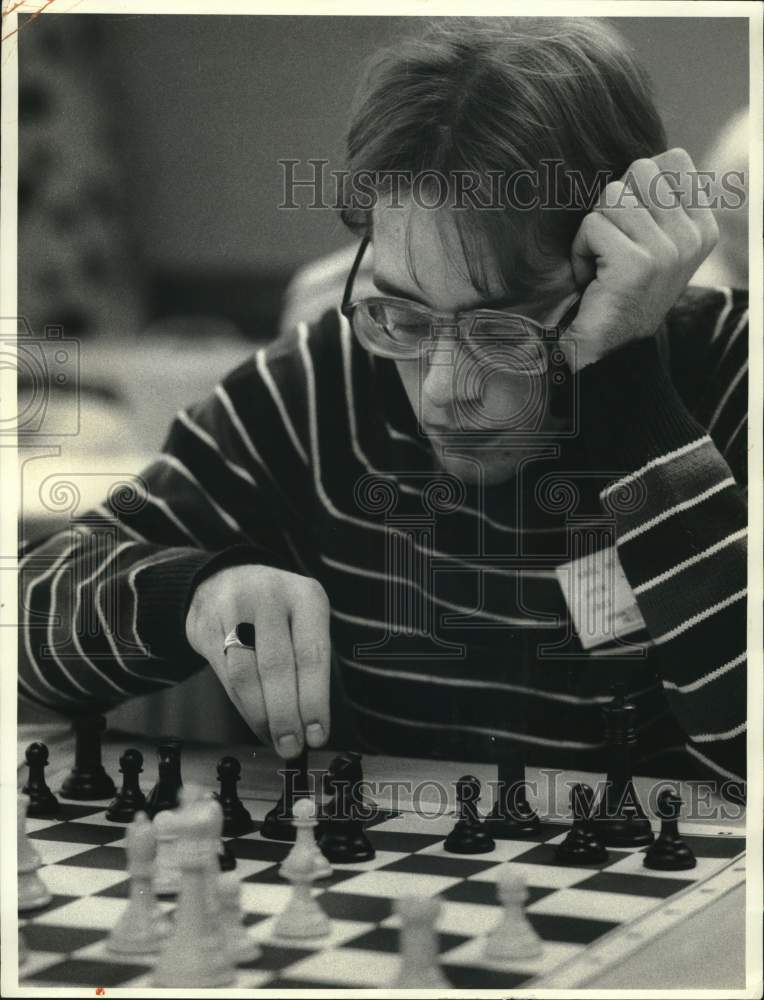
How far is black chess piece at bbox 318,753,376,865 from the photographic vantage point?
1.67 m

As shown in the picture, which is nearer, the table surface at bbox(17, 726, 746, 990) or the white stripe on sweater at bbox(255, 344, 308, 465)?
the table surface at bbox(17, 726, 746, 990)

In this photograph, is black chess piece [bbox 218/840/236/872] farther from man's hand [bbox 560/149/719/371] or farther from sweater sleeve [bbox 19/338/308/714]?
man's hand [bbox 560/149/719/371]

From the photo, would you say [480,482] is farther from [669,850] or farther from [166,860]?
[166,860]

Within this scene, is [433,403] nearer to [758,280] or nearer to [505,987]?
[758,280]

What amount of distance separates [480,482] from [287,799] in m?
0.52

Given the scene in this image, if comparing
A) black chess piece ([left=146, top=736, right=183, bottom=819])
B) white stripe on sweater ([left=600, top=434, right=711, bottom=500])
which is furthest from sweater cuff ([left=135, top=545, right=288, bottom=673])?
white stripe on sweater ([left=600, top=434, right=711, bottom=500])

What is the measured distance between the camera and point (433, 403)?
5.71 ft

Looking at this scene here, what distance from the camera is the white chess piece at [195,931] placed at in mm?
1477

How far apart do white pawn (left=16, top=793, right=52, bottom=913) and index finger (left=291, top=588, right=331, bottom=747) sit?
0.40 metres

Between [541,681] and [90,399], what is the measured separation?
2.48ft

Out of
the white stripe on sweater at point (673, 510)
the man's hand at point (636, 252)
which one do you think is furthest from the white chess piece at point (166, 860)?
the man's hand at point (636, 252)

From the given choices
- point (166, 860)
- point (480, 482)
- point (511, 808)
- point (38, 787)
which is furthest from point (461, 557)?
point (38, 787)

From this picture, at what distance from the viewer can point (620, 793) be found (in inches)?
67.8

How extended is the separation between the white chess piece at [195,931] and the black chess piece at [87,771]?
326 mm
